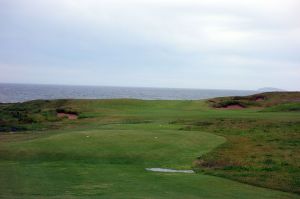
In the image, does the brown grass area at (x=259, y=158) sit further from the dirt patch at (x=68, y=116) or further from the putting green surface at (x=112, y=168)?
the dirt patch at (x=68, y=116)

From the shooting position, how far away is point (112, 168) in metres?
21.8

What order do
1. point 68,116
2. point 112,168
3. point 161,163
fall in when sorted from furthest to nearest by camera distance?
point 68,116 < point 161,163 < point 112,168

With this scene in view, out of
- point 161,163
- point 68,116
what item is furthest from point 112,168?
point 68,116

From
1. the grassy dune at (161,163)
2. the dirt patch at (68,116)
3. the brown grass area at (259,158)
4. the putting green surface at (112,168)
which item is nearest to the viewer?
the putting green surface at (112,168)

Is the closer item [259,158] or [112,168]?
[112,168]

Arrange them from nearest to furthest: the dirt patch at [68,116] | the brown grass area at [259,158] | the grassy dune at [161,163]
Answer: the grassy dune at [161,163] → the brown grass area at [259,158] → the dirt patch at [68,116]

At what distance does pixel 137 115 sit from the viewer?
5422cm

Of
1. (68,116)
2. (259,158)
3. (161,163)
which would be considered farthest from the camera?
(68,116)

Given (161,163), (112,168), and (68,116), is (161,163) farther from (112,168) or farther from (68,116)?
(68,116)

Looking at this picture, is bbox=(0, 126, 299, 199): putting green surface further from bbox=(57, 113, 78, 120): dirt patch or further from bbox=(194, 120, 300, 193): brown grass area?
bbox=(57, 113, 78, 120): dirt patch

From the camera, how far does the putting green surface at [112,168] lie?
1617 centimetres

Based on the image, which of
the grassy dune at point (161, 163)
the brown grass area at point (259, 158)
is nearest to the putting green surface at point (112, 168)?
the grassy dune at point (161, 163)

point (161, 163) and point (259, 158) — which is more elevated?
point (259, 158)

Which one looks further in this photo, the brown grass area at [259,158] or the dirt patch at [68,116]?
the dirt patch at [68,116]
